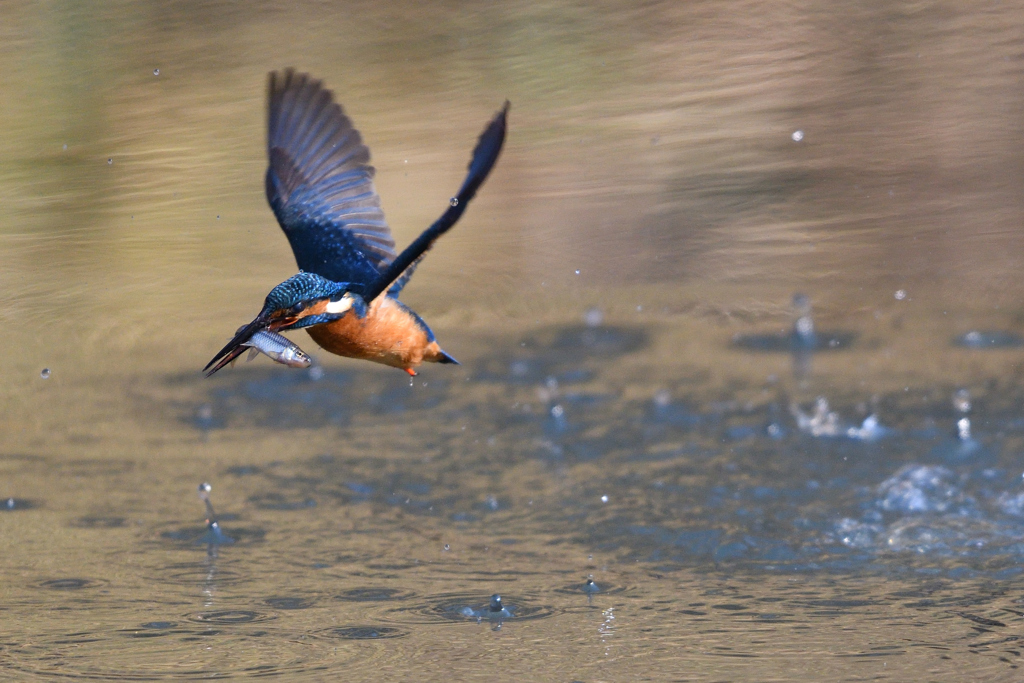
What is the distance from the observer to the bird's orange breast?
2.25 metres

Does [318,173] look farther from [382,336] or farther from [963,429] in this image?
[963,429]

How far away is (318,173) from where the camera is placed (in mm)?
2836

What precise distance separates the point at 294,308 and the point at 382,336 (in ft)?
0.93

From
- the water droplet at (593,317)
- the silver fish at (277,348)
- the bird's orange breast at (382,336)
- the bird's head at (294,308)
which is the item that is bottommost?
the water droplet at (593,317)

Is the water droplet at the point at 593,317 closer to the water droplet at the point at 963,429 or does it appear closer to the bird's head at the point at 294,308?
the water droplet at the point at 963,429

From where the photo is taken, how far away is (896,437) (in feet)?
12.4

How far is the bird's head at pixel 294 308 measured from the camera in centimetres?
206

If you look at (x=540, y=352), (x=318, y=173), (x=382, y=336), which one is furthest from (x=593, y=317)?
(x=382, y=336)

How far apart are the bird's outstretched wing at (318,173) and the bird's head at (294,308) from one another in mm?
581

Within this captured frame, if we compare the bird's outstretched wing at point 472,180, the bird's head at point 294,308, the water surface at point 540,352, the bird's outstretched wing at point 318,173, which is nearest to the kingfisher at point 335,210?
the bird's outstretched wing at point 318,173

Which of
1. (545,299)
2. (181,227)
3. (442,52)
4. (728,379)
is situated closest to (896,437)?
(728,379)

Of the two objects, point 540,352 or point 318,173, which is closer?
point 318,173

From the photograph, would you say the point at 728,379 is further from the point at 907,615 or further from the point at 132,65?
the point at 132,65

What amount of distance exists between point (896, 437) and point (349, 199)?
188 cm
